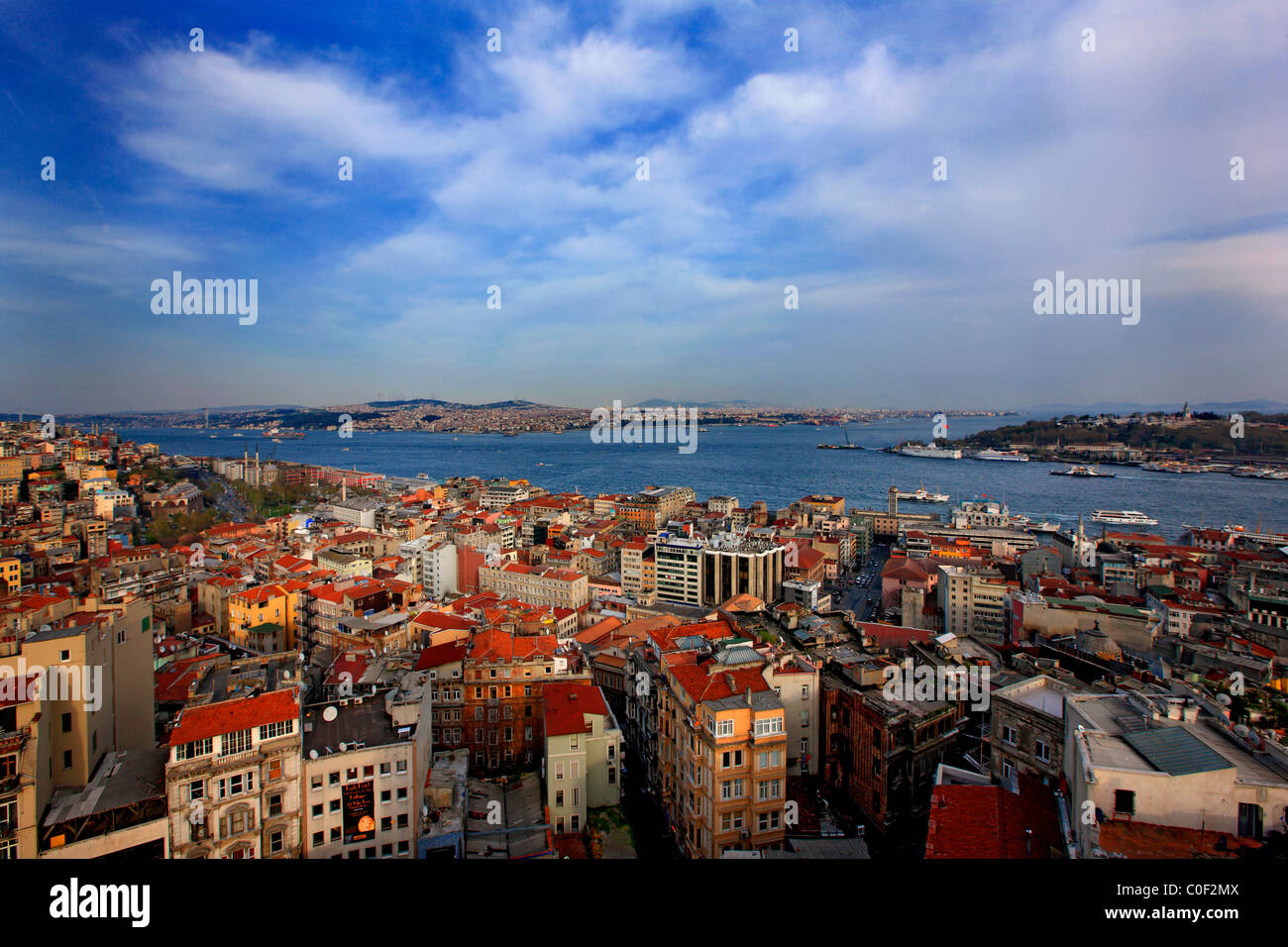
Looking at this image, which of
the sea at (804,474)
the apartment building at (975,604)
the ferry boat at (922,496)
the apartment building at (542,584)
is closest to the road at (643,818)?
the apartment building at (542,584)

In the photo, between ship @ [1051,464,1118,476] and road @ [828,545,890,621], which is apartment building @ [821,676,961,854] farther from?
ship @ [1051,464,1118,476]

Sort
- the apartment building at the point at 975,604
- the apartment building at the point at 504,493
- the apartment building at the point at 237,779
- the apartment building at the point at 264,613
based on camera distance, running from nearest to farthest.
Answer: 1. the apartment building at the point at 237,779
2. the apartment building at the point at 264,613
3. the apartment building at the point at 975,604
4. the apartment building at the point at 504,493

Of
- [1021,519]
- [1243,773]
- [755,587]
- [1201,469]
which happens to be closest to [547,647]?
[1243,773]

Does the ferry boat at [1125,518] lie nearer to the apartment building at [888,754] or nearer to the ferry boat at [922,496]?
the ferry boat at [922,496]

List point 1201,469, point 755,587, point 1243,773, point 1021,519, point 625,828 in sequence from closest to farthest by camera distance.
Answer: point 1243,773 < point 625,828 < point 755,587 < point 1021,519 < point 1201,469

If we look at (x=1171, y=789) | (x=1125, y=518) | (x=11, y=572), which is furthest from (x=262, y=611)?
(x=1125, y=518)

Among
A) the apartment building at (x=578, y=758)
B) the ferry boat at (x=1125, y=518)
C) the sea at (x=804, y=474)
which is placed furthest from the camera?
the sea at (x=804, y=474)

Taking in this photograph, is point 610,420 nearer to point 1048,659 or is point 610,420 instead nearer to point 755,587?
point 755,587
